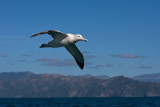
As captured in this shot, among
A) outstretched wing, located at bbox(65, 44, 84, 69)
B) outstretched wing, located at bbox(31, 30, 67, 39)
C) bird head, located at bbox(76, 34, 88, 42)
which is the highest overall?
outstretched wing, located at bbox(31, 30, 67, 39)

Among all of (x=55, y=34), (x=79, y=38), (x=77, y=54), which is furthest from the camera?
(x=77, y=54)

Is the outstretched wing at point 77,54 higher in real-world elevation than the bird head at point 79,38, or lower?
lower

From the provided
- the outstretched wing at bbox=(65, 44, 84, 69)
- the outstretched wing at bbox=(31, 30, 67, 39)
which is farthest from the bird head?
the outstretched wing at bbox=(65, 44, 84, 69)

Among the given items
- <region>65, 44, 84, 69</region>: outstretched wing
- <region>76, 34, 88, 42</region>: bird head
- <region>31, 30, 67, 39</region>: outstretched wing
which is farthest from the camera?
<region>65, 44, 84, 69</region>: outstretched wing

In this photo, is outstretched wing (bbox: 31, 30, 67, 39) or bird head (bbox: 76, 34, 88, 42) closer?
outstretched wing (bbox: 31, 30, 67, 39)

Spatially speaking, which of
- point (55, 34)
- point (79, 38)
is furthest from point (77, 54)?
point (55, 34)

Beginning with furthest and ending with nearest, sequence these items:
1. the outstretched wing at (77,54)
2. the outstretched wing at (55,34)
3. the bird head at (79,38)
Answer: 1. the outstretched wing at (77,54)
2. the bird head at (79,38)
3. the outstretched wing at (55,34)

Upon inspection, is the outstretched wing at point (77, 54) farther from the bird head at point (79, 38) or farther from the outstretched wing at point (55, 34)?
the outstretched wing at point (55, 34)

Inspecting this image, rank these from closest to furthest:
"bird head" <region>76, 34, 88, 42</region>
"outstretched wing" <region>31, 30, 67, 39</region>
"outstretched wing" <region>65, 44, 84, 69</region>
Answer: "outstretched wing" <region>31, 30, 67, 39</region>
"bird head" <region>76, 34, 88, 42</region>
"outstretched wing" <region>65, 44, 84, 69</region>

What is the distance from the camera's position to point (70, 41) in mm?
24172

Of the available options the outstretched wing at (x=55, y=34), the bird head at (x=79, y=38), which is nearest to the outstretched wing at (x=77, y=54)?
the bird head at (x=79, y=38)

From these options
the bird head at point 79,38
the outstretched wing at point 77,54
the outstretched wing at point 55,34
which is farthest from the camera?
the outstretched wing at point 77,54

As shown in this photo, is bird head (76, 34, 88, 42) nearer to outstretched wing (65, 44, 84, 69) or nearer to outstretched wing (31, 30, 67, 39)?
outstretched wing (31, 30, 67, 39)

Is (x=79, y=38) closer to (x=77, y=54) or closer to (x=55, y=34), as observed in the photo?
(x=55, y=34)
